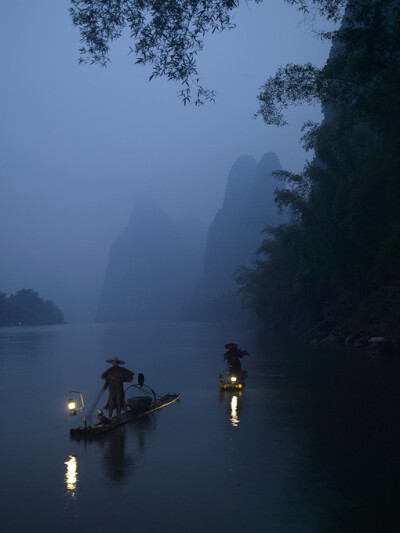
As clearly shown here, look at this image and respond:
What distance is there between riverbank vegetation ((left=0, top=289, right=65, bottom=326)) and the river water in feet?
421

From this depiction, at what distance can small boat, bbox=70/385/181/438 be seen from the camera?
955cm

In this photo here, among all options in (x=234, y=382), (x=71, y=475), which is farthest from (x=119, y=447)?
(x=234, y=382)

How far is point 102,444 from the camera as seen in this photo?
8.77 meters

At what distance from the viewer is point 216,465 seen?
732cm

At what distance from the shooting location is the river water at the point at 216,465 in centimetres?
533

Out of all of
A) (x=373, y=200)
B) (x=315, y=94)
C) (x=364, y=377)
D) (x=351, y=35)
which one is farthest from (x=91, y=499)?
(x=373, y=200)

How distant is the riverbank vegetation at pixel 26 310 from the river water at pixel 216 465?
128265 millimetres

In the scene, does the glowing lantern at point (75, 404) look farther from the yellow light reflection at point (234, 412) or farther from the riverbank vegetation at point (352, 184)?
the riverbank vegetation at point (352, 184)

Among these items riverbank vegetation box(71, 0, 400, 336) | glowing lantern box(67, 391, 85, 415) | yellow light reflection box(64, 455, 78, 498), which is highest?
riverbank vegetation box(71, 0, 400, 336)

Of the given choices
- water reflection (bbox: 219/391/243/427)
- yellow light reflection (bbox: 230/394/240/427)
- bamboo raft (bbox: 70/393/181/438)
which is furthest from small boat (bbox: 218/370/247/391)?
bamboo raft (bbox: 70/393/181/438)

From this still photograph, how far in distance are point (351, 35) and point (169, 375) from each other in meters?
→ 13.1

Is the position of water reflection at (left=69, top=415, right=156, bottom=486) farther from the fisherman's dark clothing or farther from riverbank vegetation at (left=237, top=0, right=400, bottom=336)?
riverbank vegetation at (left=237, top=0, right=400, bottom=336)

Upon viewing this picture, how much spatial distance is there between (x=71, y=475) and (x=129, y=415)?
4374mm

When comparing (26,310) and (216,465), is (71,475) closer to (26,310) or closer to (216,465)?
(216,465)
